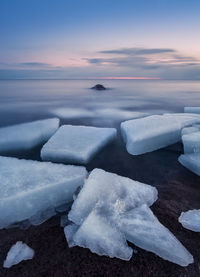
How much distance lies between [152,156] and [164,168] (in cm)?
31

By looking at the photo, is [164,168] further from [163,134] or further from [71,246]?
[71,246]

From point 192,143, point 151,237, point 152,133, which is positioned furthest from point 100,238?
point 152,133

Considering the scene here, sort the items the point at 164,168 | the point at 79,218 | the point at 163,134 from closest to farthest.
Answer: the point at 79,218, the point at 164,168, the point at 163,134

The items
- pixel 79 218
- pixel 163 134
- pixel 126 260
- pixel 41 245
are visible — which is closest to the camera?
pixel 126 260

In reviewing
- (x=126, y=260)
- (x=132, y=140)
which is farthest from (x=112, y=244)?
(x=132, y=140)

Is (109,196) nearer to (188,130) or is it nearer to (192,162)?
(192,162)

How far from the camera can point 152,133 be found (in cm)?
255

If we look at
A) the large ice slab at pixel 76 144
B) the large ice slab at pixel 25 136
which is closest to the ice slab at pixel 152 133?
the large ice slab at pixel 76 144

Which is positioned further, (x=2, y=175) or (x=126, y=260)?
(x=2, y=175)

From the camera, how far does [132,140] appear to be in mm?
2422

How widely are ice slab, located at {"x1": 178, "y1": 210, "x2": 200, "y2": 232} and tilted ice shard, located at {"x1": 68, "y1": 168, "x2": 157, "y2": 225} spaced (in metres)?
0.24

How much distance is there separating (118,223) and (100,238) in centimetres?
15

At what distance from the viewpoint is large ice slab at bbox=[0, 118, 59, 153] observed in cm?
256

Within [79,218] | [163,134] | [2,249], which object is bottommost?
[2,249]
